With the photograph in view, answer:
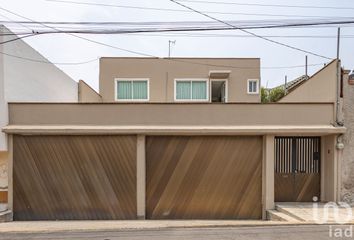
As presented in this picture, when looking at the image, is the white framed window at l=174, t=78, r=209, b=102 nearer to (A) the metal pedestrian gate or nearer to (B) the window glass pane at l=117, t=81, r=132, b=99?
(B) the window glass pane at l=117, t=81, r=132, b=99

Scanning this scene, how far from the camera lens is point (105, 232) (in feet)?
25.5

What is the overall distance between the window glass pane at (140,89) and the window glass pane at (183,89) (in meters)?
1.75

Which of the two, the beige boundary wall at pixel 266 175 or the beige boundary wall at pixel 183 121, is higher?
the beige boundary wall at pixel 183 121

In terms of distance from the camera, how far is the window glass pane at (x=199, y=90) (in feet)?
57.2

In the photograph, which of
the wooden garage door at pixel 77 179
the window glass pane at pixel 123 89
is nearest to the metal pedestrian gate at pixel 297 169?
the wooden garage door at pixel 77 179

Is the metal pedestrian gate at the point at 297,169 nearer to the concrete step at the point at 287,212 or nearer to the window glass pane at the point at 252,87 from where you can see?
the concrete step at the point at 287,212

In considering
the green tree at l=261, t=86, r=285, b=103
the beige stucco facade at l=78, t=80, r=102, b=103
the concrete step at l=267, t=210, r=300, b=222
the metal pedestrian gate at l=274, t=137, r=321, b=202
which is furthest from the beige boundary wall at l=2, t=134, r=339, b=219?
the green tree at l=261, t=86, r=285, b=103

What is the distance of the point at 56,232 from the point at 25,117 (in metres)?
3.89

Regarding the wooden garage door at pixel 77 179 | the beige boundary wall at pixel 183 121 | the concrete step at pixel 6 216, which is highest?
the beige boundary wall at pixel 183 121

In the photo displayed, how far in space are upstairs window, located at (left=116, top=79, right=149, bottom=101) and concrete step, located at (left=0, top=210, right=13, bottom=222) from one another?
8.54 metres

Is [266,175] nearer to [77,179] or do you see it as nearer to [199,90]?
[77,179]

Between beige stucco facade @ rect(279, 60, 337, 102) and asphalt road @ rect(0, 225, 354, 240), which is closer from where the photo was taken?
asphalt road @ rect(0, 225, 354, 240)

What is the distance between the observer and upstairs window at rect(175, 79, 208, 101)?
17406 mm

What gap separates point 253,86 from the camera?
18.0 m
